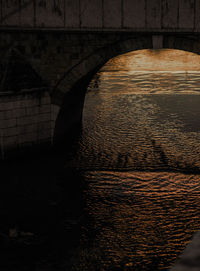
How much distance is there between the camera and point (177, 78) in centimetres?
2280

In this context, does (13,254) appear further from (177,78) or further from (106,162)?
(177,78)

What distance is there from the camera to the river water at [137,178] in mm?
6387

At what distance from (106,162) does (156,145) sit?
2.07 metres

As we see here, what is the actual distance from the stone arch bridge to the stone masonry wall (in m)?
0.03

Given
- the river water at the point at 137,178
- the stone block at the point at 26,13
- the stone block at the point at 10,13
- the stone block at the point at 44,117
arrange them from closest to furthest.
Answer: the river water at the point at 137,178, the stone block at the point at 10,13, the stone block at the point at 26,13, the stone block at the point at 44,117

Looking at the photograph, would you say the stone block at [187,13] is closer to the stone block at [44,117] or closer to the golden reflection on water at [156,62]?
the stone block at [44,117]

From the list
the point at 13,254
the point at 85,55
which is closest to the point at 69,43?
the point at 85,55

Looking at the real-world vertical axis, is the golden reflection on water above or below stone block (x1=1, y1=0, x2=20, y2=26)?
below

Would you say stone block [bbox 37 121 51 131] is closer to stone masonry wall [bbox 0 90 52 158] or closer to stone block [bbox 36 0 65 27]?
stone masonry wall [bbox 0 90 52 158]

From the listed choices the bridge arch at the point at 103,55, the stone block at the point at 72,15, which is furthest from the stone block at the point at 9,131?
the stone block at the point at 72,15

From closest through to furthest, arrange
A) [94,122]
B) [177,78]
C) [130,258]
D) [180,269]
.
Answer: [180,269]
[130,258]
[94,122]
[177,78]

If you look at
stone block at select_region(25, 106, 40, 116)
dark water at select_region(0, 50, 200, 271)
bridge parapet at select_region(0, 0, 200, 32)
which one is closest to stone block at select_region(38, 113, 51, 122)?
stone block at select_region(25, 106, 40, 116)

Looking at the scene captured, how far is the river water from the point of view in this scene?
6.39 meters

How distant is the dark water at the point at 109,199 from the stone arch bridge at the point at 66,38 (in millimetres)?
1892
